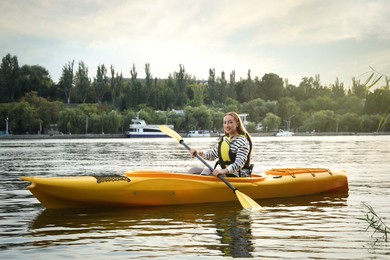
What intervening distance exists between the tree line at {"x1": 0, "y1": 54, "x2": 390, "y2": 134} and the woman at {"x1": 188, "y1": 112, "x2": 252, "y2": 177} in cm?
7318

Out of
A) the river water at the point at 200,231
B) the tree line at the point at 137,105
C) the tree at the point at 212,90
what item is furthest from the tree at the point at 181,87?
the river water at the point at 200,231

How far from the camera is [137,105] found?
98250 millimetres

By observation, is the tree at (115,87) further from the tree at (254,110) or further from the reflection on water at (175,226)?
the reflection on water at (175,226)

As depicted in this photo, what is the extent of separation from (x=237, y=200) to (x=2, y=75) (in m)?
96.3

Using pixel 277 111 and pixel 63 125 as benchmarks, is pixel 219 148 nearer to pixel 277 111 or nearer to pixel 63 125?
pixel 63 125

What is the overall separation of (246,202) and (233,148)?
3.16ft

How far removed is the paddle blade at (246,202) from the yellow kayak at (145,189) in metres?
0.34

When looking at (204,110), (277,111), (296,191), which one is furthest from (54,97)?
(296,191)

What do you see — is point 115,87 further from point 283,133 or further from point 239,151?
point 239,151

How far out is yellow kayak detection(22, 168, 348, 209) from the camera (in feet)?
27.7

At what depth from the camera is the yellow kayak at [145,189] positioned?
27.7ft

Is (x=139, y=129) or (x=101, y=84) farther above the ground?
(x=101, y=84)

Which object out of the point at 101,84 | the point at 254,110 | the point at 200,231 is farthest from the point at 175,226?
the point at 254,110

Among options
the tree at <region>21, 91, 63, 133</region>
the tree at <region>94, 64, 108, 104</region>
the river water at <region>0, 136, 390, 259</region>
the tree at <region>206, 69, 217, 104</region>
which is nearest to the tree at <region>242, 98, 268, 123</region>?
the tree at <region>206, 69, 217, 104</region>
